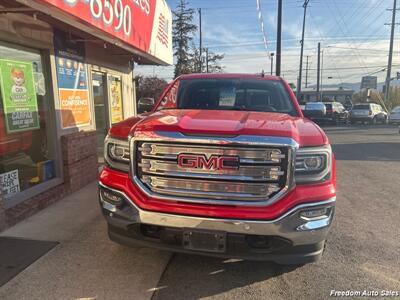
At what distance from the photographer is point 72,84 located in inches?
248

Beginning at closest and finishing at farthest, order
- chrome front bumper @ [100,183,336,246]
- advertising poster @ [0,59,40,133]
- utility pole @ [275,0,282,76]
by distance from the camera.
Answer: chrome front bumper @ [100,183,336,246]
advertising poster @ [0,59,40,133]
utility pole @ [275,0,282,76]

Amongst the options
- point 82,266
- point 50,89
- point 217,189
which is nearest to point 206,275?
point 217,189

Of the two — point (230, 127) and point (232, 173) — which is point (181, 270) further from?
point (230, 127)

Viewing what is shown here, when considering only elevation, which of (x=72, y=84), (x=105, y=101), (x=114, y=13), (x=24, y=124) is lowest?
(x=24, y=124)

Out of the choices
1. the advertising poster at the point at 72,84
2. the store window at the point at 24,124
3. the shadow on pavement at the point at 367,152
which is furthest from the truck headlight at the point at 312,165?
the shadow on pavement at the point at 367,152

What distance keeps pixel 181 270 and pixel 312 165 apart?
1592mm

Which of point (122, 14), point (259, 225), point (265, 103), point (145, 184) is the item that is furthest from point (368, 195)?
point (122, 14)

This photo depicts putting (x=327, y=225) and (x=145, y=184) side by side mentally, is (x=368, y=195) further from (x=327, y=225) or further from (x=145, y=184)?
(x=145, y=184)

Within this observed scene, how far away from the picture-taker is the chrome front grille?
2732 mm

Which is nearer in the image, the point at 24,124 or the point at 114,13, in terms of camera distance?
the point at 24,124

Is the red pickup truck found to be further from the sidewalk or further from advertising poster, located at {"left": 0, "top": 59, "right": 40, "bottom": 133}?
advertising poster, located at {"left": 0, "top": 59, "right": 40, "bottom": 133}

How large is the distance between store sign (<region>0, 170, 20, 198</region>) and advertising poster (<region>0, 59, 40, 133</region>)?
604mm

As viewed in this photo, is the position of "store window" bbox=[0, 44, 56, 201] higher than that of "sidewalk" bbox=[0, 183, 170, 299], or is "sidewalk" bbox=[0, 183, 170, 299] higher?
"store window" bbox=[0, 44, 56, 201]

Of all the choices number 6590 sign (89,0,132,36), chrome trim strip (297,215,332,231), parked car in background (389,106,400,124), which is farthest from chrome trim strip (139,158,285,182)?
parked car in background (389,106,400,124)
